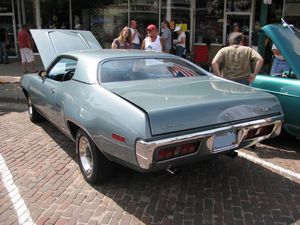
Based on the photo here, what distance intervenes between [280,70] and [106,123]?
313 cm

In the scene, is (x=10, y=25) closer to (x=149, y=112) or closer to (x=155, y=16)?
(x=155, y=16)

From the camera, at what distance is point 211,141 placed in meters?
3.30

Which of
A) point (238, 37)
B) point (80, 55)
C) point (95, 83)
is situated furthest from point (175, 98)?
point (238, 37)

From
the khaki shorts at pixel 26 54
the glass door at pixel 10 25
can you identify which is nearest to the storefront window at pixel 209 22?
the khaki shorts at pixel 26 54

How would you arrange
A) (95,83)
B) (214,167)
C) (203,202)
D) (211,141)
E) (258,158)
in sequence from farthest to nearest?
(258,158), (214,167), (95,83), (203,202), (211,141)

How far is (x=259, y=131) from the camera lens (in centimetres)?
374

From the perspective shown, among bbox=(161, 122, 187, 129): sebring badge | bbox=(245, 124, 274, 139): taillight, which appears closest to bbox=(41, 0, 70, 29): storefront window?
bbox=(245, 124, 274, 139): taillight

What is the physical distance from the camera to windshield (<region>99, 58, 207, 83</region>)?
4.20m

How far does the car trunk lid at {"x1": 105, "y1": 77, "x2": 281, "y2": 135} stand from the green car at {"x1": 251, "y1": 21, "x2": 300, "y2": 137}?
0.99 meters

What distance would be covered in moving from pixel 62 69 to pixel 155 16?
10.0m

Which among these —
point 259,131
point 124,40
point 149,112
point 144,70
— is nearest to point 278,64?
point 259,131

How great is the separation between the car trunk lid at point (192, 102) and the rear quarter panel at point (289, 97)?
3.24ft

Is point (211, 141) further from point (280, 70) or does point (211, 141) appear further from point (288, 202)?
point (280, 70)

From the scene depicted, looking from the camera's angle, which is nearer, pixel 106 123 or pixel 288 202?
pixel 106 123
